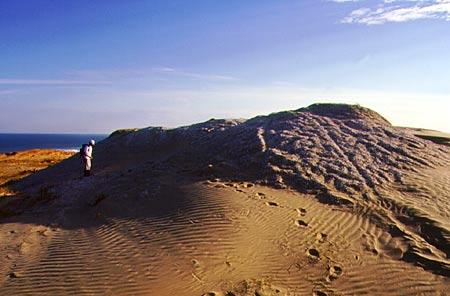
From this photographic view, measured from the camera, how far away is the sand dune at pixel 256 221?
7.85 metres

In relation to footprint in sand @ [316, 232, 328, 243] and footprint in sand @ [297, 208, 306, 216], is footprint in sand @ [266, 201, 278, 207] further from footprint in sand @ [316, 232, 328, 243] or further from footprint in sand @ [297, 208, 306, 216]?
footprint in sand @ [316, 232, 328, 243]

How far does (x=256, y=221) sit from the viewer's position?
9.84 m

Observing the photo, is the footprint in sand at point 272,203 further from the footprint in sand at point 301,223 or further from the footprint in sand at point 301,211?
the footprint in sand at point 301,223

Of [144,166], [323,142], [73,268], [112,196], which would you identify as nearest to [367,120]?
[323,142]

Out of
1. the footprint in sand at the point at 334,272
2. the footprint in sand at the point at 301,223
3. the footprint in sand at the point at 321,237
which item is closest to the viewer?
the footprint in sand at the point at 334,272

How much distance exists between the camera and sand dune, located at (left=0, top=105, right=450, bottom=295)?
7.85m

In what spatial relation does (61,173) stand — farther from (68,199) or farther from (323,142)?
(323,142)

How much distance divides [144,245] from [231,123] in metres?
10.9

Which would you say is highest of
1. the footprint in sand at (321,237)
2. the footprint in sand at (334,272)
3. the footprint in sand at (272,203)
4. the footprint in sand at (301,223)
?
the footprint in sand at (272,203)

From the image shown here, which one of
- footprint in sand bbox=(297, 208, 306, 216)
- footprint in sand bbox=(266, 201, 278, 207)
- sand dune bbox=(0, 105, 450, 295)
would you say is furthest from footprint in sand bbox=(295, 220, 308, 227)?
footprint in sand bbox=(266, 201, 278, 207)

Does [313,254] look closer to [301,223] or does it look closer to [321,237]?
[321,237]

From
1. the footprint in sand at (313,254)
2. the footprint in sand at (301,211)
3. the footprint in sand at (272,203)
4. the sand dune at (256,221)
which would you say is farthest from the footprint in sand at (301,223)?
the footprint in sand at (313,254)

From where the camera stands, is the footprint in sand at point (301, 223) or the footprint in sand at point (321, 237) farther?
the footprint in sand at point (301, 223)

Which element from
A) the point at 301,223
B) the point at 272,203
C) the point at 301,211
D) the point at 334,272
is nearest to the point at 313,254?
the point at 334,272
